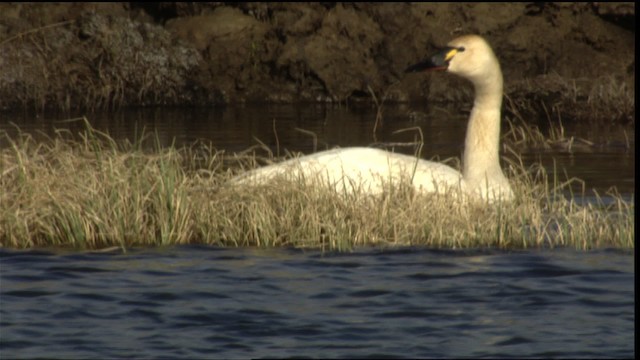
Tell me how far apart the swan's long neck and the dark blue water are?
1.45 meters

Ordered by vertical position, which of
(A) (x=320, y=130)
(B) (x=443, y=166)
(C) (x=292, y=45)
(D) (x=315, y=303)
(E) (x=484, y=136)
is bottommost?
(D) (x=315, y=303)

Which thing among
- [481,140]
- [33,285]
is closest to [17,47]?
[481,140]

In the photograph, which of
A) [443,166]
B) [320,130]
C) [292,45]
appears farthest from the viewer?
[292,45]

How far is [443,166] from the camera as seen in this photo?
11.0m

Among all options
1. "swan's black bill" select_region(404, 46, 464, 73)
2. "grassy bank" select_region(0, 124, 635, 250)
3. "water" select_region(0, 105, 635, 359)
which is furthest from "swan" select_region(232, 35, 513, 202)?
"water" select_region(0, 105, 635, 359)

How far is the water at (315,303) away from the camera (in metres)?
7.04

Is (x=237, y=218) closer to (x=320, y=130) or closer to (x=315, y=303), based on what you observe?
(x=315, y=303)

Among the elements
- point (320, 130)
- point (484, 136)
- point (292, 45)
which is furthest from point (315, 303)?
point (292, 45)

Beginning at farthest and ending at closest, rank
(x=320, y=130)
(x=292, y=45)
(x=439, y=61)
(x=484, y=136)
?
(x=292, y=45) → (x=320, y=130) → (x=439, y=61) → (x=484, y=136)

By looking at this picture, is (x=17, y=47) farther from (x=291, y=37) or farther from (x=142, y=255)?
(x=142, y=255)

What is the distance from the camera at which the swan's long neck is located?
11000 millimetres

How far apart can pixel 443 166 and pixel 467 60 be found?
3.57ft

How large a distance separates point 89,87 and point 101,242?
12.9m

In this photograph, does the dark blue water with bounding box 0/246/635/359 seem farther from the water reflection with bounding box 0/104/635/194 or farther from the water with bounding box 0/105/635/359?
the water reflection with bounding box 0/104/635/194
